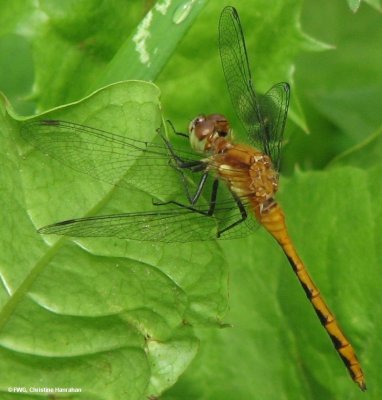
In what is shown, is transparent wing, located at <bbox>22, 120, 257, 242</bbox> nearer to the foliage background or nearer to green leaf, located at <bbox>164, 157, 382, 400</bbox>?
the foliage background

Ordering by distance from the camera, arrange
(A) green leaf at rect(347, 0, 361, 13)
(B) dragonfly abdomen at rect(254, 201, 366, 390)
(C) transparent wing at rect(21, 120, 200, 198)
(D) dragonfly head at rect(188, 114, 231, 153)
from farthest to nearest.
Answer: (D) dragonfly head at rect(188, 114, 231, 153)
(B) dragonfly abdomen at rect(254, 201, 366, 390)
(A) green leaf at rect(347, 0, 361, 13)
(C) transparent wing at rect(21, 120, 200, 198)

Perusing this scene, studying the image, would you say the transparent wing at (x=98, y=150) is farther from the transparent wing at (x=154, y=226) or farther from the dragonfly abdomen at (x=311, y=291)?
the dragonfly abdomen at (x=311, y=291)

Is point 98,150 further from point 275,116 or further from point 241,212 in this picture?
point 275,116

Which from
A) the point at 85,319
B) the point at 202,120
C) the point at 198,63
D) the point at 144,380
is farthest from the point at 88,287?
the point at 198,63

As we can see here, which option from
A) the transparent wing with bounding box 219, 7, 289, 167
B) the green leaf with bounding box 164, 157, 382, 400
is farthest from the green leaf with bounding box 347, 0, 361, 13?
the green leaf with bounding box 164, 157, 382, 400

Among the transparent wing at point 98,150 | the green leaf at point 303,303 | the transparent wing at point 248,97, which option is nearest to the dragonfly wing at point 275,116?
the transparent wing at point 248,97

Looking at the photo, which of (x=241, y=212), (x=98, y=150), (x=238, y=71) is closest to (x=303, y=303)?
(x=241, y=212)
